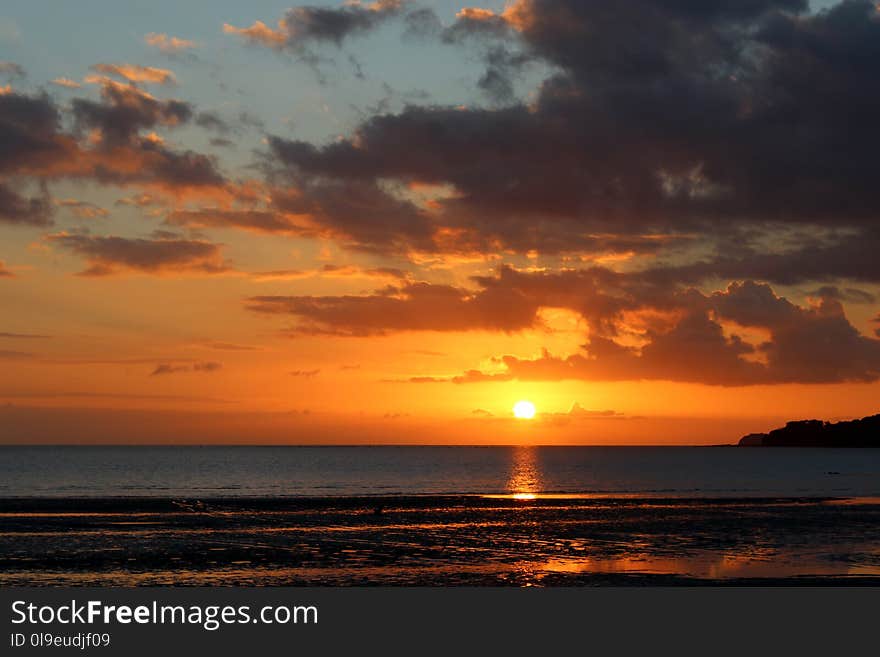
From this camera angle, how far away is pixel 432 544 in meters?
47.7

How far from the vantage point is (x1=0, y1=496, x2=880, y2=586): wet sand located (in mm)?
36938

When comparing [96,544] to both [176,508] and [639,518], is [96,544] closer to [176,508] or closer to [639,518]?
[176,508]

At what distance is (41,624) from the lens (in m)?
23.5

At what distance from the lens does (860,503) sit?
274 feet

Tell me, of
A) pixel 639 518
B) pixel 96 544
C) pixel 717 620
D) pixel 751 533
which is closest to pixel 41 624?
pixel 717 620

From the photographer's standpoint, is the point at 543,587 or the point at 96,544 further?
the point at 96,544

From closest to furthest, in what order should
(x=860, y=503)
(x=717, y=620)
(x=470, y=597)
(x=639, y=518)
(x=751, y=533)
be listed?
(x=717, y=620) → (x=470, y=597) → (x=751, y=533) → (x=639, y=518) → (x=860, y=503)

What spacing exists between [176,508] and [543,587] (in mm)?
43984

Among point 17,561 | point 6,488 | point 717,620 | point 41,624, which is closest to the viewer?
point 41,624

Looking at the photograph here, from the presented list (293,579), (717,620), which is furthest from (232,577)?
(717,620)

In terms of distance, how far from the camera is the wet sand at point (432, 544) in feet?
121

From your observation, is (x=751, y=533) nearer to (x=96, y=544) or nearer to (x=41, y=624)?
(x=96, y=544)

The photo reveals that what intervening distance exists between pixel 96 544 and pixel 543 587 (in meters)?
23.2

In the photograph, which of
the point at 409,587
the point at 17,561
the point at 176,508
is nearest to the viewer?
the point at 409,587
